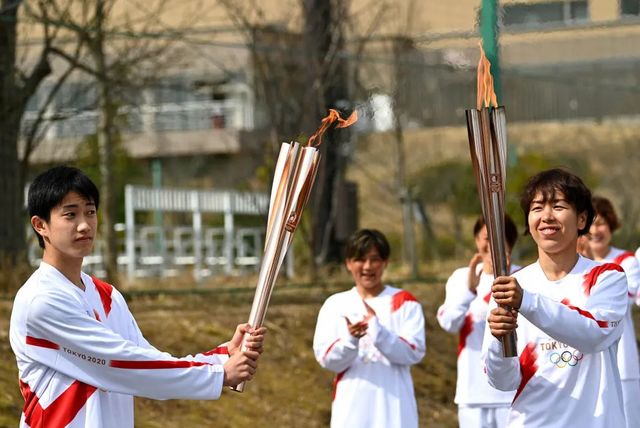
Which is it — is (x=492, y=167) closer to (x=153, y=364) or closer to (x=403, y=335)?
(x=153, y=364)

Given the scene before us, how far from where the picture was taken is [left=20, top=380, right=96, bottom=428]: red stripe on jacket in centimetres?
429

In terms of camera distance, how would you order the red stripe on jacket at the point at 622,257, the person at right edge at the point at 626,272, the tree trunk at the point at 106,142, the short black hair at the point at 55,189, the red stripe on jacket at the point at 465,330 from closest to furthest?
the short black hair at the point at 55,189 → the red stripe on jacket at the point at 465,330 → the person at right edge at the point at 626,272 → the red stripe on jacket at the point at 622,257 → the tree trunk at the point at 106,142

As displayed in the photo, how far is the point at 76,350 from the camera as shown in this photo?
4.33 m

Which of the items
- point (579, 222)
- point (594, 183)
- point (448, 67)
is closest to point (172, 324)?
point (448, 67)

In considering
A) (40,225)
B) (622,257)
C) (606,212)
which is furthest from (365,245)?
(40,225)

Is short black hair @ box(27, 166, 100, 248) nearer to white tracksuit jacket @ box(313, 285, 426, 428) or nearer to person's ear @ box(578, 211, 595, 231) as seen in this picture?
person's ear @ box(578, 211, 595, 231)

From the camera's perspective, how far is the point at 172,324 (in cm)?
979

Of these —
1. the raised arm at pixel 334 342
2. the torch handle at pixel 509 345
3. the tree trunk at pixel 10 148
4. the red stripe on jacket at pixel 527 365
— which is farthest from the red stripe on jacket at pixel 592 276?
the tree trunk at pixel 10 148

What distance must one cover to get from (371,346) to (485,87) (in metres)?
2.60

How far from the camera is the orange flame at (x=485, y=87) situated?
4367 mm

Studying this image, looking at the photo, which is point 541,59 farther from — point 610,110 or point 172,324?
point 172,324

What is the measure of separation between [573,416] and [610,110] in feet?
49.8

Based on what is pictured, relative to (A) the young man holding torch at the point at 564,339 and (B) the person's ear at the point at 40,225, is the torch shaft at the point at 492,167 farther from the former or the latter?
(B) the person's ear at the point at 40,225

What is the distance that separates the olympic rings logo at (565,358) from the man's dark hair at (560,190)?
439mm
